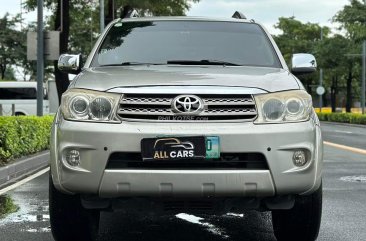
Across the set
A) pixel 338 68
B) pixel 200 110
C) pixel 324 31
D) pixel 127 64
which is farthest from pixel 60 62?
pixel 324 31

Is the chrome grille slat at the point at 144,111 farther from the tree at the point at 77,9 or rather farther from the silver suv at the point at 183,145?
the tree at the point at 77,9

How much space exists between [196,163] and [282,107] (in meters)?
0.72

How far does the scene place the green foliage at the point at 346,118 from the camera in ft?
121

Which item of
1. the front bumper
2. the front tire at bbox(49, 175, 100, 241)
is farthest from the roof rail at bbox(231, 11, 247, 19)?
the front tire at bbox(49, 175, 100, 241)

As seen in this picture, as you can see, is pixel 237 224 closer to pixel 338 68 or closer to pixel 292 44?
pixel 338 68

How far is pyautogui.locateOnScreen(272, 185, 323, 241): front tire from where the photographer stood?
4.43 metres

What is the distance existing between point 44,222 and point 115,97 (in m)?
2.32

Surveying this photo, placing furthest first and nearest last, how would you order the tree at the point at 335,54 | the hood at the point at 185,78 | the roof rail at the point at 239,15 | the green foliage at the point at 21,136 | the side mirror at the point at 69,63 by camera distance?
the tree at the point at 335,54 < the green foliage at the point at 21,136 < the roof rail at the point at 239,15 < the side mirror at the point at 69,63 < the hood at the point at 185,78

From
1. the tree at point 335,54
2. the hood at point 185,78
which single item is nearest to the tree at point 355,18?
the tree at point 335,54

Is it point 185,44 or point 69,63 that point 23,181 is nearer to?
point 69,63

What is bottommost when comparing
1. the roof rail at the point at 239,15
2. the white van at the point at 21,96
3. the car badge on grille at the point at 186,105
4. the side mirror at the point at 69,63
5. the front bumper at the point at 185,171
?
the white van at the point at 21,96

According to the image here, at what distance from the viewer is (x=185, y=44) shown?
5332 mm

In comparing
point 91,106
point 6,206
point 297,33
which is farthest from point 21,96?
point 297,33

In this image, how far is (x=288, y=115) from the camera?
4113 millimetres
